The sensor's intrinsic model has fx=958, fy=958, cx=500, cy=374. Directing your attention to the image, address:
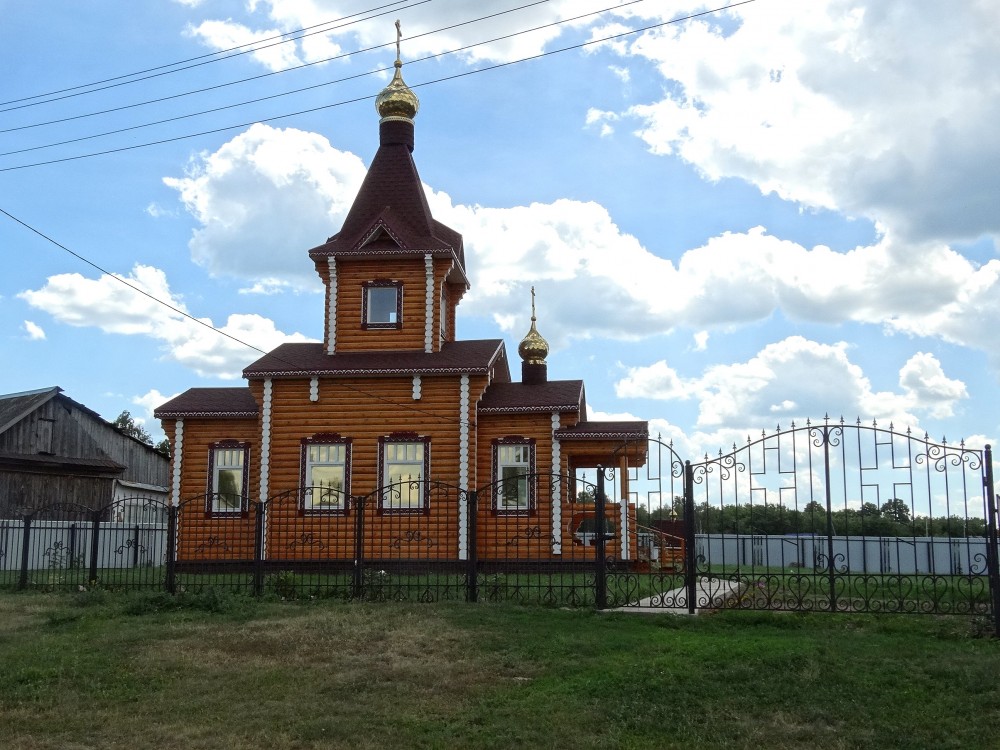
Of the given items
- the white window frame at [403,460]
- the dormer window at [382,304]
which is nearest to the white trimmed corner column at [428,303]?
the dormer window at [382,304]

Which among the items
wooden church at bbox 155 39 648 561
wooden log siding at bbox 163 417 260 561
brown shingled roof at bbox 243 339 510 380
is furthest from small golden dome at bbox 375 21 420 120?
wooden log siding at bbox 163 417 260 561

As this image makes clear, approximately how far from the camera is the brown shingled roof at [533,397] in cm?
2052

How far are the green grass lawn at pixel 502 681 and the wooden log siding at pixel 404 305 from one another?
11.0m

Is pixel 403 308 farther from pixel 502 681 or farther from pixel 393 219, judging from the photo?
pixel 502 681

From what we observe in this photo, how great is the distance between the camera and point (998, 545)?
10664 millimetres

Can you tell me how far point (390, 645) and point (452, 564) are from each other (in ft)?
31.0

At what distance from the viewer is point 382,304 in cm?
2227

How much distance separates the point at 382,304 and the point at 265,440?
4.10 metres

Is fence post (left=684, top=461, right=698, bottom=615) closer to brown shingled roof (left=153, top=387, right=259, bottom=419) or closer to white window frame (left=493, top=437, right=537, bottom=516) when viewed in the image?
white window frame (left=493, top=437, right=537, bottom=516)

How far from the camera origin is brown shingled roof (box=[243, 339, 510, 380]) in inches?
810

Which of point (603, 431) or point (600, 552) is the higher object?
point (603, 431)

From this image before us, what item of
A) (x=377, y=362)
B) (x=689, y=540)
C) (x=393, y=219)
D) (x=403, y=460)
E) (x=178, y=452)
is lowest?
(x=689, y=540)

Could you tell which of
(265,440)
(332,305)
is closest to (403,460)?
(265,440)

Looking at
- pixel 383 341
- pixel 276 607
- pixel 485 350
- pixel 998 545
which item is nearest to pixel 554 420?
pixel 485 350
